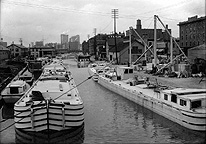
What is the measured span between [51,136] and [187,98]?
31.2ft

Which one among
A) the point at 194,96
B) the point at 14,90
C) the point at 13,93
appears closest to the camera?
the point at 194,96

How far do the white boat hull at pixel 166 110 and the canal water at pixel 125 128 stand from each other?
40cm

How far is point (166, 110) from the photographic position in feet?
72.8

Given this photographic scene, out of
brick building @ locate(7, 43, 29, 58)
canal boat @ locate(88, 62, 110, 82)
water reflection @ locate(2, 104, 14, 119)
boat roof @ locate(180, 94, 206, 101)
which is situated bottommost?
water reflection @ locate(2, 104, 14, 119)

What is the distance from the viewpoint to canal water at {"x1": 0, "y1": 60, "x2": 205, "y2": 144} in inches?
703

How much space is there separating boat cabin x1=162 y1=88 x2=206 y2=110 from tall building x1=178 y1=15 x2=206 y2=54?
4003 cm

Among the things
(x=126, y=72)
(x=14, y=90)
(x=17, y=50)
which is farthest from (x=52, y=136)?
(x=17, y=50)

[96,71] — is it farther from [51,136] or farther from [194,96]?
[51,136]

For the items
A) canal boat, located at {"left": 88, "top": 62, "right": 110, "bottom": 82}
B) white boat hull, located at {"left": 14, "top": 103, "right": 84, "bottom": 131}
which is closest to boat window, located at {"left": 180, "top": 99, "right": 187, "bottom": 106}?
white boat hull, located at {"left": 14, "top": 103, "right": 84, "bottom": 131}

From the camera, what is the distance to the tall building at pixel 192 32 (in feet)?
197

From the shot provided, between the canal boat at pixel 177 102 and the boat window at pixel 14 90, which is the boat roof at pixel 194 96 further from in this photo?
the boat window at pixel 14 90

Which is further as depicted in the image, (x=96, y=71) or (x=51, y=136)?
(x=96, y=71)

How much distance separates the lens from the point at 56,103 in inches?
713

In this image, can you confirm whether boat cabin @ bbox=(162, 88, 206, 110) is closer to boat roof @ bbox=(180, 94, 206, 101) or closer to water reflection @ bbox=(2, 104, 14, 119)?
boat roof @ bbox=(180, 94, 206, 101)
